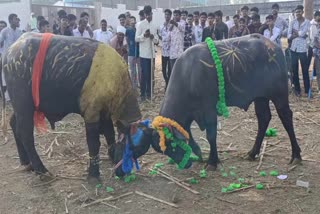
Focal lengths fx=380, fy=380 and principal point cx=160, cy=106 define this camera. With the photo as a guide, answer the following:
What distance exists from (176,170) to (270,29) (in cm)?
586

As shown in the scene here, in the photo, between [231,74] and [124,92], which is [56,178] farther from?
[231,74]

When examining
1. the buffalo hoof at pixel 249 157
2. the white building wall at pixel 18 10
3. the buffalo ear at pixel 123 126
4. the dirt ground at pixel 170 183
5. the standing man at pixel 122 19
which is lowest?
the dirt ground at pixel 170 183

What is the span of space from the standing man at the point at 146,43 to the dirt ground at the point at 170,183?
10.9 ft

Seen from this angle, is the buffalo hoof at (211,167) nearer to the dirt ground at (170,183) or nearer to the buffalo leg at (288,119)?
the dirt ground at (170,183)

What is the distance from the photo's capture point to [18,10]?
2072 centimetres

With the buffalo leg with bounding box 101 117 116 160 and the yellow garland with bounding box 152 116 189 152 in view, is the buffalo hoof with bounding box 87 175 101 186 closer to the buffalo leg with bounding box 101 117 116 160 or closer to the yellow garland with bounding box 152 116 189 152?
the buffalo leg with bounding box 101 117 116 160

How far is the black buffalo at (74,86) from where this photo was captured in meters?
4.86

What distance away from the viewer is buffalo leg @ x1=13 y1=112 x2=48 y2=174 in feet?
16.8

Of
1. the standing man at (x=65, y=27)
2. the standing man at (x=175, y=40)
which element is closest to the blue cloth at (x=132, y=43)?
the standing man at (x=175, y=40)

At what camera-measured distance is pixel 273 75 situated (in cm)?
548

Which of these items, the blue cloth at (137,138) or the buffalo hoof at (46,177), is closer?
the blue cloth at (137,138)

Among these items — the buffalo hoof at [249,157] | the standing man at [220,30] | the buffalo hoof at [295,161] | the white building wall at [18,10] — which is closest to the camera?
the buffalo hoof at [295,161]

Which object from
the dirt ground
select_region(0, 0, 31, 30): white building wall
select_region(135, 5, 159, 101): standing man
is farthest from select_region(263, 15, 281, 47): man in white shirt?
select_region(0, 0, 31, 30): white building wall

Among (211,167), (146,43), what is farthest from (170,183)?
(146,43)
